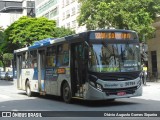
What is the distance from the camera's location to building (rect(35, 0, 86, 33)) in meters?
61.7

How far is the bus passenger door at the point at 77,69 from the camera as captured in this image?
15.3 meters

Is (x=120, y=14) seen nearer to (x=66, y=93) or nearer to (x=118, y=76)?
(x=66, y=93)

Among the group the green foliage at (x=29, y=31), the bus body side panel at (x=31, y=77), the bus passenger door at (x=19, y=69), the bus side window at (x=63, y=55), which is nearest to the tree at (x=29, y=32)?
the green foliage at (x=29, y=31)

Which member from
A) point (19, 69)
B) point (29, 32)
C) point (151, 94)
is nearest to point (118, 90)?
point (151, 94)

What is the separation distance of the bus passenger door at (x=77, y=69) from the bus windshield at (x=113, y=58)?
1.84 ft

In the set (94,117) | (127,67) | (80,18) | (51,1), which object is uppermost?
(51,1)

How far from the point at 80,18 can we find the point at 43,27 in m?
14.7

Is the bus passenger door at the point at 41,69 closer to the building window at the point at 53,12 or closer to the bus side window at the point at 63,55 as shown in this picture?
the bus side window at the point at 63,55

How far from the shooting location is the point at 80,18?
121ft

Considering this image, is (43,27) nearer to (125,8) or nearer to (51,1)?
(125,8)

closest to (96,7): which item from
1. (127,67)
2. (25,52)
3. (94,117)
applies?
(25,52)

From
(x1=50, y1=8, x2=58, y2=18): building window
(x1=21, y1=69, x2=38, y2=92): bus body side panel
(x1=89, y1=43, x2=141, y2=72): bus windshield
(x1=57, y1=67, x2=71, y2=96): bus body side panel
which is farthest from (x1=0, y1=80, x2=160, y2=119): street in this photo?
(x1=50, y1=8, x2=58, y2=18): building window

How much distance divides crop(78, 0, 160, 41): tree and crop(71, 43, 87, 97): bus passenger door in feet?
60.5

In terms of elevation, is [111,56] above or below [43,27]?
below
